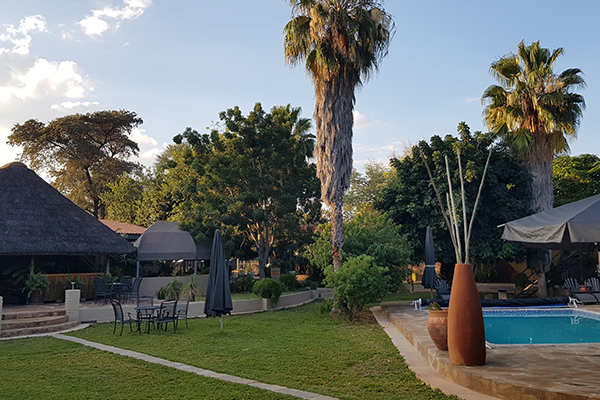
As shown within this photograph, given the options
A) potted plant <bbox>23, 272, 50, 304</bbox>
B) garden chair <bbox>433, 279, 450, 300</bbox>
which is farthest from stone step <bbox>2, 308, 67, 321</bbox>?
garden chair <bbox>433, 279, 450, 300</bbox>

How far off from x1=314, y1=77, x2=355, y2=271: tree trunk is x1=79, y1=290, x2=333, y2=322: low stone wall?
436cm

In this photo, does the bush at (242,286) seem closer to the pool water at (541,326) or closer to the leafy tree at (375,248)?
the leafy tree at (375,248)

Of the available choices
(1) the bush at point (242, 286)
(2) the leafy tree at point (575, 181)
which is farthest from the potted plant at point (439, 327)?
(2) the leafy tree at point (575, 181)

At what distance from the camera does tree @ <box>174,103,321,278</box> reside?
23.0 metres

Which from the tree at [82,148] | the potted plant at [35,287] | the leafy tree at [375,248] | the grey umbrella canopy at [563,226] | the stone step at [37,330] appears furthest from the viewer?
the tree at [82,148]

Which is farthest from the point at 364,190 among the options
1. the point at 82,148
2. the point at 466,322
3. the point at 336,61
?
the point at 466,322

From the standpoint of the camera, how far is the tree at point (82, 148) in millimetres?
38500

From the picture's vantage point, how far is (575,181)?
84.3 ft

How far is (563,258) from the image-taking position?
21.5 meters

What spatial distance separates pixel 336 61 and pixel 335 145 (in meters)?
2.83

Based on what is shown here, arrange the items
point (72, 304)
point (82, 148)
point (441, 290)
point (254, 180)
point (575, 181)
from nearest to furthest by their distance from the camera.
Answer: point (72, 304), point (441, 290), point (254, 180), point (575, 181), point (82, 148)

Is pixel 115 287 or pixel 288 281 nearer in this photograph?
pixel 115 287

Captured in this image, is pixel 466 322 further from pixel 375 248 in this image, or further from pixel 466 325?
pixel 375 248

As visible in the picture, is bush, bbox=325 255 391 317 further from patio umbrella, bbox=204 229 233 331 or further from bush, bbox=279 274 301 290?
bush, bbox=279 274 301 290
